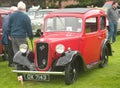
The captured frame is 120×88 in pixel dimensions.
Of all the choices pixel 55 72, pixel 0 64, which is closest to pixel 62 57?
pixel 55 72

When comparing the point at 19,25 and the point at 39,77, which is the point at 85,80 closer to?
the point at 39,77

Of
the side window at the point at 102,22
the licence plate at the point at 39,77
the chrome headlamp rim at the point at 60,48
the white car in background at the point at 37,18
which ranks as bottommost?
the white car in background at the point at 37,18

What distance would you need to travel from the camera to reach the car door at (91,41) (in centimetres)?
989

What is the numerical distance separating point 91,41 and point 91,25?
56cm

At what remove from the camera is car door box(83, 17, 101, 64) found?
9891 millimetres

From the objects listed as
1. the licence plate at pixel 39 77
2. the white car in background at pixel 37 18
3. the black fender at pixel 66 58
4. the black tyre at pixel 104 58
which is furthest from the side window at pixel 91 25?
the white car in background at pixel 37 18

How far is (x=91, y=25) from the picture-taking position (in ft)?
34.4

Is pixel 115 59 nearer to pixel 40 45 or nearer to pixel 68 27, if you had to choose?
pixel 68 27

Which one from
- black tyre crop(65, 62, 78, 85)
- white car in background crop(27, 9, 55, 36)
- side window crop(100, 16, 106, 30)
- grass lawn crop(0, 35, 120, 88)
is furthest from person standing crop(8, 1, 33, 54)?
white car in background crop(27, 9, 55, 36)

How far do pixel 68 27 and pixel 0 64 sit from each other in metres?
3.42

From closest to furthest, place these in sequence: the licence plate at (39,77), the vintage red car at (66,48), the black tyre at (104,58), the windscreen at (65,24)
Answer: the licence plate at (39,77) → the vintage red car at (66,48) → the windscreen at (65,24) → the black tyre at (104,58)

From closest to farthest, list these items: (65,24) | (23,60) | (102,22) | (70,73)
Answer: (70,73) → (23,60) → (65,24) → (102,22)

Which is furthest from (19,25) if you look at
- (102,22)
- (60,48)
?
(102,22)

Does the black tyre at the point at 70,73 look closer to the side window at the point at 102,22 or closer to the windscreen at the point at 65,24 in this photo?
the windscreen at the point at 65,24
